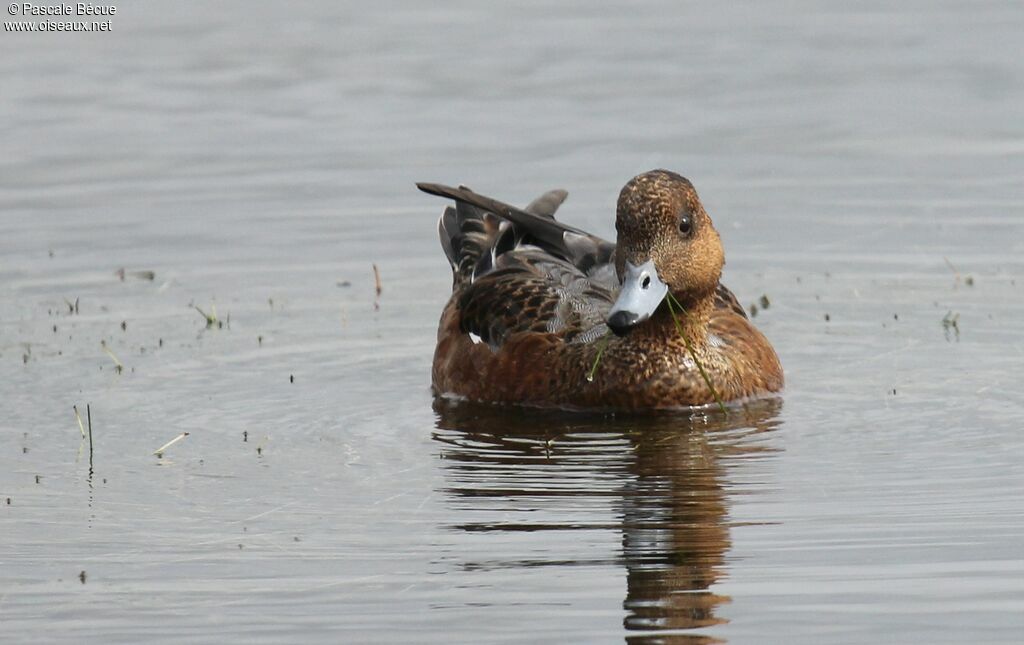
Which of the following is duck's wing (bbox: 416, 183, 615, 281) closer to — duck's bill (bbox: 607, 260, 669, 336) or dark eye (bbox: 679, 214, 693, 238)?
dark eye (bbox: 679, 214, 693, 238)

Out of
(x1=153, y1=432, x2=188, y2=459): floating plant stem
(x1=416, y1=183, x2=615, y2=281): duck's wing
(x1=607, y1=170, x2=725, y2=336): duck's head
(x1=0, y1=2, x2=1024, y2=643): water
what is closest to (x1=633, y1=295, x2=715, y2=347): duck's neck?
(x1=607, y1=170, x2=725, y2=336): duck's head

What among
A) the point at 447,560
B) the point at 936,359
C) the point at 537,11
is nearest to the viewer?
the point at 447,560

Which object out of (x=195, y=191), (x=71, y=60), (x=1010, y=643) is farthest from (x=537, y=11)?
(x=1010, y=643)

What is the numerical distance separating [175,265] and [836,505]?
5769 mm

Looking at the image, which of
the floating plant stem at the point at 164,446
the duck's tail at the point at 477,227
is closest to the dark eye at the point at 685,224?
the duck's tail at the point at 477,227

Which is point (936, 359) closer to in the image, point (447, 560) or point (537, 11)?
point (447, 560)

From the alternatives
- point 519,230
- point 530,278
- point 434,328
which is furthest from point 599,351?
point 434,328

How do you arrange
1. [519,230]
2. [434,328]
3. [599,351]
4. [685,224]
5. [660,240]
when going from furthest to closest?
[434,328] < [519,230] < [599,351] < [685,224] < [660,240]

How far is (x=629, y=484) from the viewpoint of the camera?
7.68 meters

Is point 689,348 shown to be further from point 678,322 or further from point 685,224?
point 685,224

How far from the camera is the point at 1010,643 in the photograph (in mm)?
5582

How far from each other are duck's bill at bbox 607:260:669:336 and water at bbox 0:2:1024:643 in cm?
51

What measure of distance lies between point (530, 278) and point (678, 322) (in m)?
0.96

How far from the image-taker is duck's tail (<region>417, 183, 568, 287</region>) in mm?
10352
